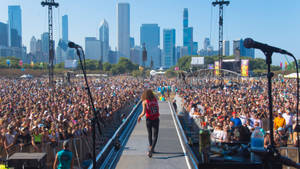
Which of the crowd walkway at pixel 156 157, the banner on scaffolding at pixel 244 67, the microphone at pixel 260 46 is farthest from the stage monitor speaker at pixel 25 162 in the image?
the banner on scaffolding at pixel 244 67

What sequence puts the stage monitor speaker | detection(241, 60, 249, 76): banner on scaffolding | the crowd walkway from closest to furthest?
1. the stage monitor speaker
2. the crowd walkway
3. detection(241, 60, 249, 76): banner on scaffolding

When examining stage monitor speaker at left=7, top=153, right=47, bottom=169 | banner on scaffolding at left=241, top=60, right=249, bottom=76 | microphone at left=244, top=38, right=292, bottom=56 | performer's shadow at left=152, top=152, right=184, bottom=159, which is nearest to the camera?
microphone at left=244, top=38, right=292, bottom=56

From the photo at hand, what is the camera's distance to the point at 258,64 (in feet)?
447

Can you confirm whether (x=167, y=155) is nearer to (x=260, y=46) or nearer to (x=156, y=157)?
(x=156, y=157)

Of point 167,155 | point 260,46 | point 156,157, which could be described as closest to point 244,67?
point 167,155

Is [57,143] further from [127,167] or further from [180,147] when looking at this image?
[180,147]

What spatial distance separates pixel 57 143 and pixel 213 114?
8.93 m

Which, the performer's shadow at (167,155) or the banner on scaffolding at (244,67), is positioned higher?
the banner on scaffolding at (244,67)

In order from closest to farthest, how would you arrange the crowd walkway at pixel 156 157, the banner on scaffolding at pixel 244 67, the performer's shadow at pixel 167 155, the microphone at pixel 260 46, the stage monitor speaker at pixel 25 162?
the microphone at pixel 260 46 < the stage monitor speaker at pixel 25 162 < the crowd walkway at pixel 156 157 < the performer's shadow at pixel 167 155 < the banner on scaffolding at pixel 244 67

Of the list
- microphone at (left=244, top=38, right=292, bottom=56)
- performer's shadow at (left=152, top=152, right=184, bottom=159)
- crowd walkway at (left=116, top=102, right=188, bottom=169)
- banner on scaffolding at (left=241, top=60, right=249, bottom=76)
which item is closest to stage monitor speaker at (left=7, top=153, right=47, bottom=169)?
crowd walkway at (left=116, top=102, right=188, bottom=169)

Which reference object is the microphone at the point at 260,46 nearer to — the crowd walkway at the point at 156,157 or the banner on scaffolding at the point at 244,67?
the crowd walkway at the point at 156,157

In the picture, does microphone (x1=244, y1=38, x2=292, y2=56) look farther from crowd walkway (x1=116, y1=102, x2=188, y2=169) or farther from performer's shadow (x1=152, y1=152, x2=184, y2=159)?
performer's shadow (x1=152, y1=152, x2=184, y2=159)

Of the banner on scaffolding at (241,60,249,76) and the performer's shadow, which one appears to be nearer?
the performer's shadow

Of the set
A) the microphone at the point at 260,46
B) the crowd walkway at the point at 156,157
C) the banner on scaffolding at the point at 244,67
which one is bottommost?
the crowd walkway at the point at 156,157
